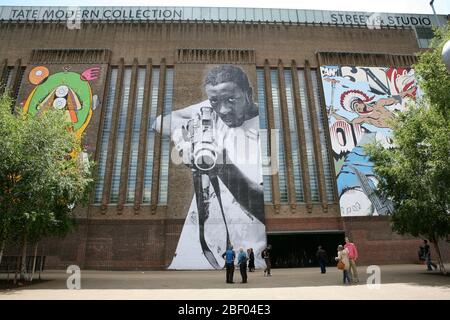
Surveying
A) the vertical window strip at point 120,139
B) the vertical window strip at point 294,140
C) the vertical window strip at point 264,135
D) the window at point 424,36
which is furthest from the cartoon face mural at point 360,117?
the vertical window strip at point 120,139

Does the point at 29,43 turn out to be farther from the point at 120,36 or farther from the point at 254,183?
the point at 254,183

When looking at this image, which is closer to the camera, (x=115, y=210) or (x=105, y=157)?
(x=115, y=210)

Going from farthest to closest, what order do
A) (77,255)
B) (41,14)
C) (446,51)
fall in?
(41,14)
(77,255)
(446,51)

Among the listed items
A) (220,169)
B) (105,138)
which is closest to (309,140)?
(220,169)

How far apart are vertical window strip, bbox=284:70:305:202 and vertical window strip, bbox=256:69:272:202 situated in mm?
2252

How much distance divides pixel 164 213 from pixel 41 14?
83.1 feet

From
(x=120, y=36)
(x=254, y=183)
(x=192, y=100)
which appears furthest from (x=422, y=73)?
(x=120, y=36)

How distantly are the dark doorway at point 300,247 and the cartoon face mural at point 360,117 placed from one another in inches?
95.2

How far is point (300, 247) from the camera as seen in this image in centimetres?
2605

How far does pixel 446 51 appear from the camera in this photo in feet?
19.7

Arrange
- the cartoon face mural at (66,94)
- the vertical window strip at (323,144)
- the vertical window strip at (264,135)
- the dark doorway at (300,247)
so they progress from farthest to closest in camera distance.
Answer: the cartoon face mural at (66,94) < the vertical window strip at (323,144) < the vertical window strip at (264,135) < the dark doorway at (300,247)

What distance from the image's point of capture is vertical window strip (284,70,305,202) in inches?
1083

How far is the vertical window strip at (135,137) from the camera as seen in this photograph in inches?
1060

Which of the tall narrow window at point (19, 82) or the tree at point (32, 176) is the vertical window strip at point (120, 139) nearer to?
the tall narrow window at point (19, 82)
